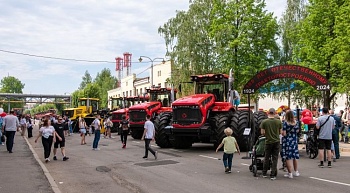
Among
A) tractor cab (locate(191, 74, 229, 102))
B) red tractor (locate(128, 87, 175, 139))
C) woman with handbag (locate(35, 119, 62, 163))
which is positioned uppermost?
tractor cab (locate(191, 74, 229, 102))

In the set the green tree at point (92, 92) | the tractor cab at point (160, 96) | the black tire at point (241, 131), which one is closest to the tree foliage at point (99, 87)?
the green tree at point (92, 92)

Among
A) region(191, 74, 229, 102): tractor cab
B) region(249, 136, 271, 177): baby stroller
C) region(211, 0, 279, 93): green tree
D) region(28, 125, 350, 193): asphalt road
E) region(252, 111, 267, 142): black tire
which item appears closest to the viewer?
region(28, 125, 350, 193): asphalt road

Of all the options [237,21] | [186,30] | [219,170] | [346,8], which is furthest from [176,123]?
[186,30]

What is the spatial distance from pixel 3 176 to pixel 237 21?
94.3 feet

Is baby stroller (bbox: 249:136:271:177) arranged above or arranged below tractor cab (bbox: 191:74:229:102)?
below

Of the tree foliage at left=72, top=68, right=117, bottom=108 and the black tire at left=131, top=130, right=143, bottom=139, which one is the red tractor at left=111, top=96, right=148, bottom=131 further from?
the tree foliage at left=72, top=68, right=117, bottom=108

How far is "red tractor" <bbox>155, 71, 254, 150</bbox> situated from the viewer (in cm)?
1719

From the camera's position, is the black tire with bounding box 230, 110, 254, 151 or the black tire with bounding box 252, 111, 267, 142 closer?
the black tire with bounding box 230, 110, 254, 151

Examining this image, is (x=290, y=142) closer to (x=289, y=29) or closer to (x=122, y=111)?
(x=122, y=111)

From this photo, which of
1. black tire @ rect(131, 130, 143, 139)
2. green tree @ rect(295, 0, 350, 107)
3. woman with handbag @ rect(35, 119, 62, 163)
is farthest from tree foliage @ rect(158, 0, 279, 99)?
woman with handbag @ rect(35, 119, 62, 163)

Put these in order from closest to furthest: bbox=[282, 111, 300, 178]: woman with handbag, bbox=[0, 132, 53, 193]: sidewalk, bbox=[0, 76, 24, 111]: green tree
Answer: bbox=[0, 132, 53, 193]: sidewalk → bbox=[282, 111, 300, 178]: woman with handbag → bbox=[0, 76, 24, 111]: green tree

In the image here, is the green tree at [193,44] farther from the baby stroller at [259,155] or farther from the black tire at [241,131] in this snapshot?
the baby stroller at [259,155]

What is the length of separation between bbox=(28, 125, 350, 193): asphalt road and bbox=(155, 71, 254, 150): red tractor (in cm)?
176

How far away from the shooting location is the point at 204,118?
58.1ft
